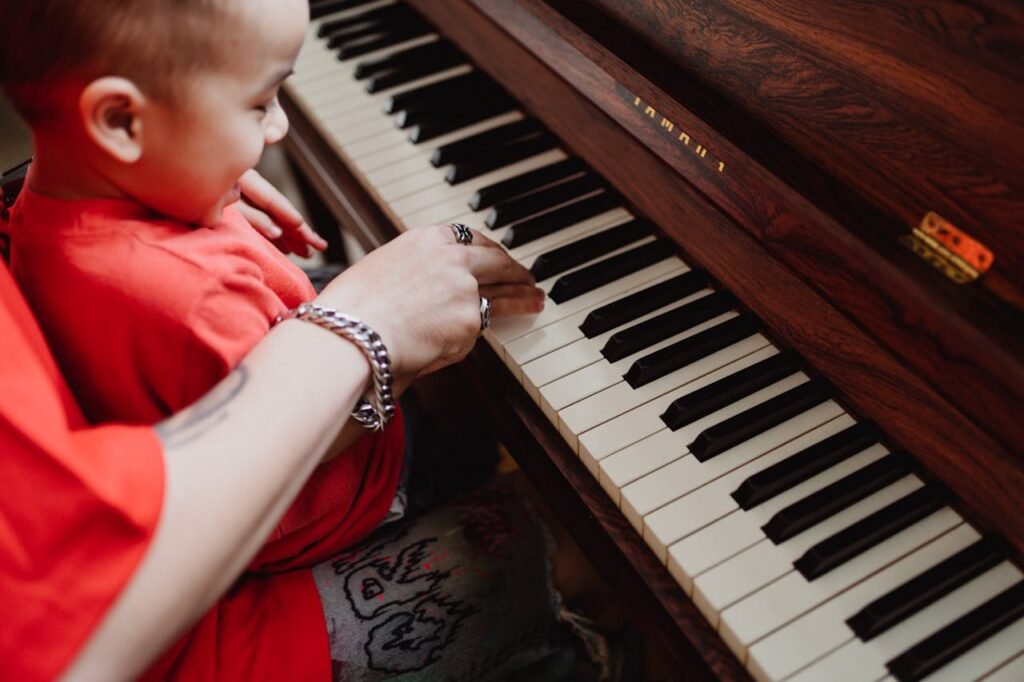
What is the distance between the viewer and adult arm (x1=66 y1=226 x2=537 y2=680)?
75 centimetres

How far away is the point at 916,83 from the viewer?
896 mm

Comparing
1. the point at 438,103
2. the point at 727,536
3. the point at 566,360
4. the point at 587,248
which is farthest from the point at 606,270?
the point at 438,103

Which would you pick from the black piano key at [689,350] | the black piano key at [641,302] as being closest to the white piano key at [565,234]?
the black piano key at [641,302]

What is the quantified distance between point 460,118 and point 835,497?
93cm

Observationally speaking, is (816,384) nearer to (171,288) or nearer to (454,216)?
(454,216)

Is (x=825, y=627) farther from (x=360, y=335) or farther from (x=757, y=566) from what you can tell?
(x=360, y=335)

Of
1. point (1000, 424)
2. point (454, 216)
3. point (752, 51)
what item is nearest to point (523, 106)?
point (454, 216)

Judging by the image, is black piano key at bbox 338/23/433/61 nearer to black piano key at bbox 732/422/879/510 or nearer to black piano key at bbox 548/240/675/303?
black piano key at bbox 548/240/675/303

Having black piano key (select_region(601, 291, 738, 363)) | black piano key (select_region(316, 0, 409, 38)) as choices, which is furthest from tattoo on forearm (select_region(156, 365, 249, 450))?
black piano key (select_region(316, 0, 409, 38))

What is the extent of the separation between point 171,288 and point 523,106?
0.85m

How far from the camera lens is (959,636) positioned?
85cm

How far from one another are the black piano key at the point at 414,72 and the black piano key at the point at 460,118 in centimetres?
15

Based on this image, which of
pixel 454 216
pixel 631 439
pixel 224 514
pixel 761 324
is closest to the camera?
pixel 224 514

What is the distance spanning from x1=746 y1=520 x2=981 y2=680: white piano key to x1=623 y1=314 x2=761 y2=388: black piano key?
34 cm
